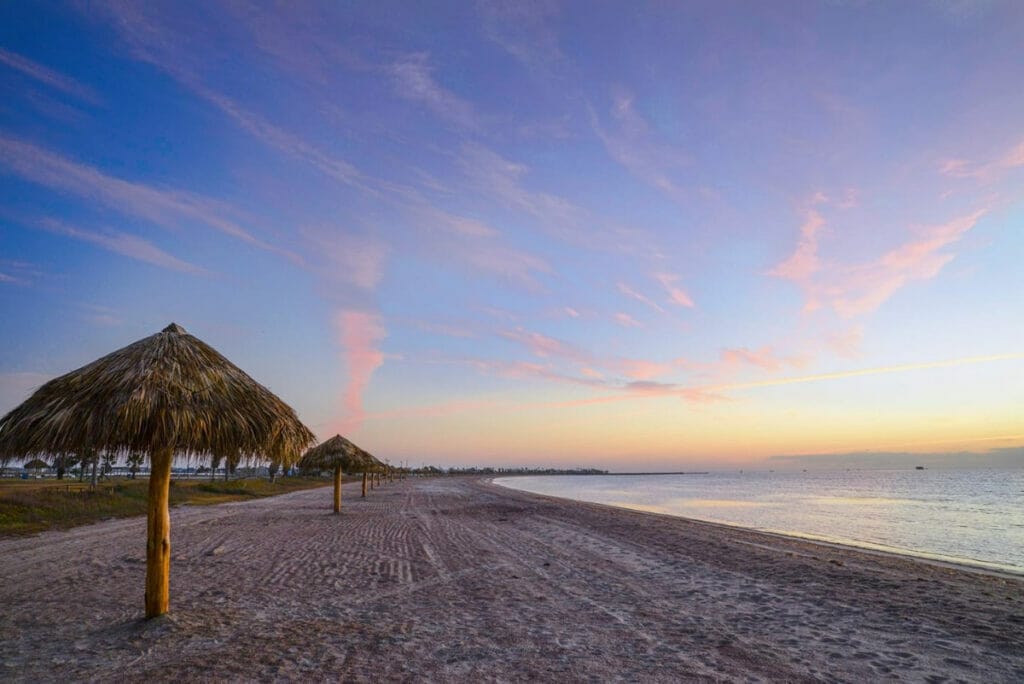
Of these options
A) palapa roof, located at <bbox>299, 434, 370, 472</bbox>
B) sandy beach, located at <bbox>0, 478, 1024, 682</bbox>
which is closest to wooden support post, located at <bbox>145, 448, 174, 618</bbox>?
sandy beach, located at <bbox>0, 478, 1024, 682</bbox>

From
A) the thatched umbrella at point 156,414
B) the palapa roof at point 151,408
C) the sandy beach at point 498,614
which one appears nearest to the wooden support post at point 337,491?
the sandy beach at point 498,614

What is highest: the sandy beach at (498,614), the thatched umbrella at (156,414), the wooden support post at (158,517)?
the thatched umbrella at (156,414)

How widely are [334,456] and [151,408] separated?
54.8 feet

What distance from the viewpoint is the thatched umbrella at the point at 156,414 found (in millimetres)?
5816

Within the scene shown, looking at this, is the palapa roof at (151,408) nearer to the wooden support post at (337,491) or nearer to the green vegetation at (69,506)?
the green vegetation at (69,506)

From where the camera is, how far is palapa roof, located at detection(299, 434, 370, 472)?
21.8 metres

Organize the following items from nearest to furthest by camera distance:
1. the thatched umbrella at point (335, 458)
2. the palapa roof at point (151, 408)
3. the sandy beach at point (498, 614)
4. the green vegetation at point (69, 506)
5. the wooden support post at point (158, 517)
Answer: the sandy beach at point (498, 614), the palapa roof at point (151, 408), the wooden support post at point (158, 517), the green vegetation at point (69, 506), the thatched umbrella at point (335, 458)

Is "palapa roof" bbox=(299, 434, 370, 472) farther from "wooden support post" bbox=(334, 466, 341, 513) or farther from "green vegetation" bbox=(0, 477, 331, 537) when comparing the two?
"green vegetation" bbox=(0, 477, 331, 537)

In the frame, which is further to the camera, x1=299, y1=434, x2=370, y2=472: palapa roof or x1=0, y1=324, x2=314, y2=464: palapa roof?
x1=299, y1=434, x2=370, y2=472: palapa roof

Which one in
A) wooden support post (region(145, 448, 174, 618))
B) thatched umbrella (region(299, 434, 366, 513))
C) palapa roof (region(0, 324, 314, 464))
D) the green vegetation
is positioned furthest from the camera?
thatched umbrella (region(299, 434, 366, 513))

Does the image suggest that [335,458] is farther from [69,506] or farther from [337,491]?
[69,506]

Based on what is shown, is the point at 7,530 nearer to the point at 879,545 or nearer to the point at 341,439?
the point at 341,439

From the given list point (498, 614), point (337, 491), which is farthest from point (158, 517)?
point (337, 491)

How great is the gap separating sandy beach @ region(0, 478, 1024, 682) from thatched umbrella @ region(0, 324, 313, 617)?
50.4 inches
